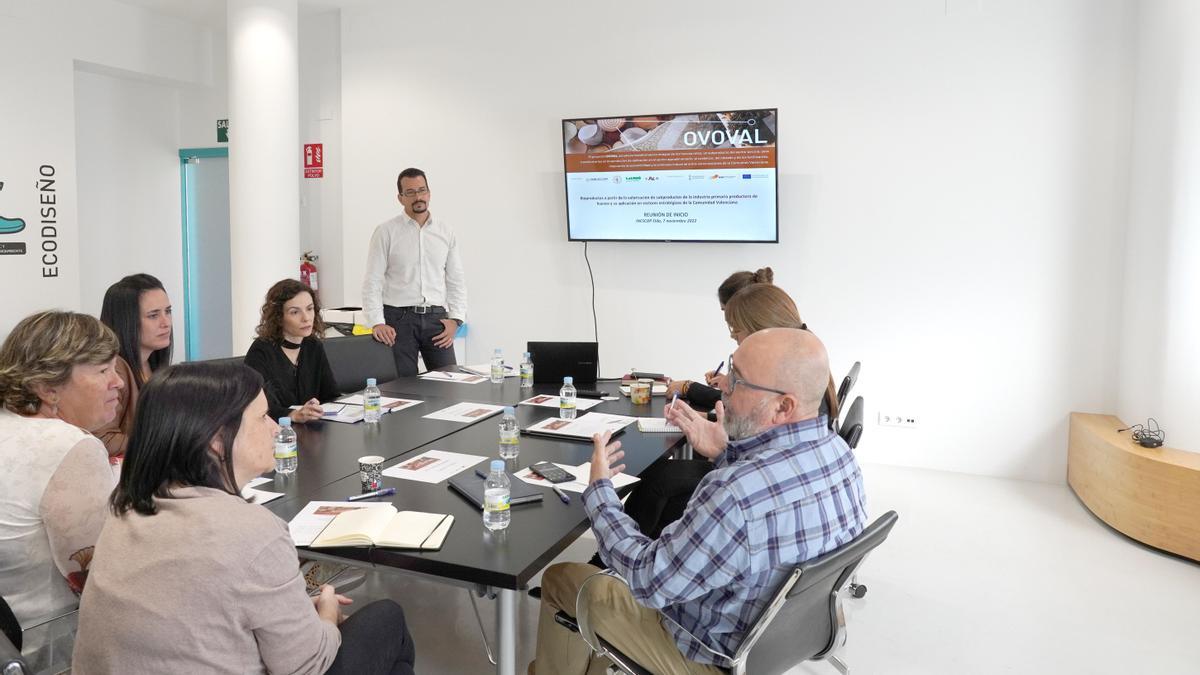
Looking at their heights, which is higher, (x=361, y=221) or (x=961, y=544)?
(x=361, y=221)

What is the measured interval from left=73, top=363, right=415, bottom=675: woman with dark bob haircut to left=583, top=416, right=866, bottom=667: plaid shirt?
663mm

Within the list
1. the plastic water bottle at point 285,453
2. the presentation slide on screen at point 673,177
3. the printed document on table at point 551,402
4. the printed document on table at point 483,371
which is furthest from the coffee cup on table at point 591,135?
the plastic water bottle at point 285,453

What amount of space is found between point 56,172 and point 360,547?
19.7 feet

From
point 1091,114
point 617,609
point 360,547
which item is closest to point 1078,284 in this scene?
point 1091,114

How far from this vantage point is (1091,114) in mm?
4734

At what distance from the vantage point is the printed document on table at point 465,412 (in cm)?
332

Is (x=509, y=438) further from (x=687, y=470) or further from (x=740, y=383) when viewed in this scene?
(x=740, y=383)

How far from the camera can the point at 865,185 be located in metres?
5.27

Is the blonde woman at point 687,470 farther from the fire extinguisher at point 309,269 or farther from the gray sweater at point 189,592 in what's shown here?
the fire extinguisher at point 309,269

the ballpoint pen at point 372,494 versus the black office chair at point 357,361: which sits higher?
the black office chair at point 357,361

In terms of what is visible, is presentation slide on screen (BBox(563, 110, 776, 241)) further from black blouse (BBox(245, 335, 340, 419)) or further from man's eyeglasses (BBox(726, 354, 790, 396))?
man's eyeglasses (BBox(726, 354, 790, 396))

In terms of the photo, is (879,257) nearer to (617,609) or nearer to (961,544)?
(961,544)

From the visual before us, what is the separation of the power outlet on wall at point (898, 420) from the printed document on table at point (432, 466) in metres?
3.41

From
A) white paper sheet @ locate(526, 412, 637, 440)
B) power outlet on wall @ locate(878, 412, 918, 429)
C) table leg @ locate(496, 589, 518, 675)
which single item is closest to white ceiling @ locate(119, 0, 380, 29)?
white paper sheet @ locate(526, 412, 637, 440)
